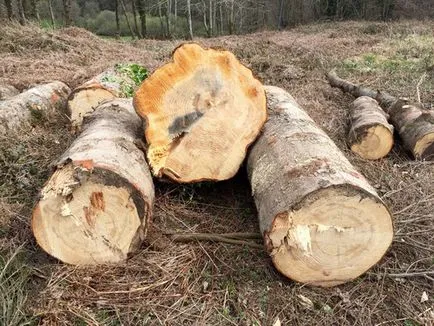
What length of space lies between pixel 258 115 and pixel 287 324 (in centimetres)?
172

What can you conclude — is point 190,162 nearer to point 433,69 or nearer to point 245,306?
point 245,306

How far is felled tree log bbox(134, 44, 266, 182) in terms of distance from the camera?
11.9ft

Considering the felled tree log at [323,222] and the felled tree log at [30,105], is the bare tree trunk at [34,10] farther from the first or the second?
the felled tree log at [323,222]

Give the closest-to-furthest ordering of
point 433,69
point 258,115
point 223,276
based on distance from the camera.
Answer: point 223,276, point 258,115, point 433,69

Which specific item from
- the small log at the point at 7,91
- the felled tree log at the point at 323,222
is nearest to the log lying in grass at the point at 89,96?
the small log at the point at 7,91

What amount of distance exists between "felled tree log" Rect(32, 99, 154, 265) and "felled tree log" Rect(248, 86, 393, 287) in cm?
93

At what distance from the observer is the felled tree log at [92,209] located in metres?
3.05

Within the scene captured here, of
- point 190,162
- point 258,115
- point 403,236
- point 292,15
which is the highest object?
point 258,115

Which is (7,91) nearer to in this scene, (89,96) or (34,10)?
(89,96)

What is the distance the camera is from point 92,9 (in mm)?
31000

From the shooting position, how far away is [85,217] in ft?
10.2

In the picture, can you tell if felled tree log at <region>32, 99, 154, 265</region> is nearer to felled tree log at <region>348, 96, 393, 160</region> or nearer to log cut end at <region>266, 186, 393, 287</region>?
log cut end at <region>266, 186, 393, 287</region>

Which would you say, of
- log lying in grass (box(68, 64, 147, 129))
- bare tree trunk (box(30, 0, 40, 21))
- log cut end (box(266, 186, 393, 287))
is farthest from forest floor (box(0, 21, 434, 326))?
bare tree trunk (box(30, 0, 40, 21))

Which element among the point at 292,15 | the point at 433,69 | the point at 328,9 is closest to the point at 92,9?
the point at 292,15
